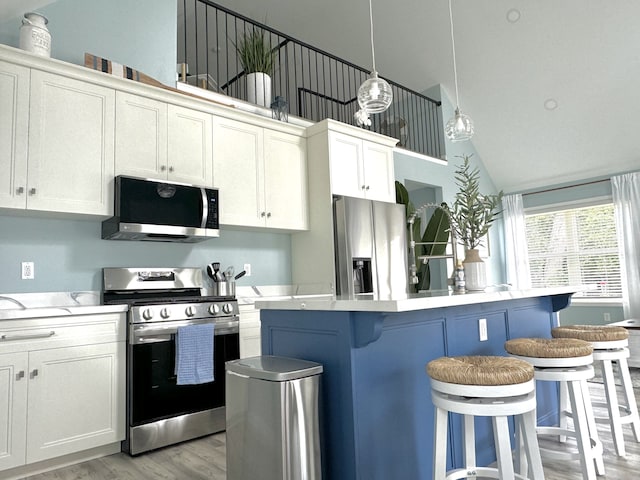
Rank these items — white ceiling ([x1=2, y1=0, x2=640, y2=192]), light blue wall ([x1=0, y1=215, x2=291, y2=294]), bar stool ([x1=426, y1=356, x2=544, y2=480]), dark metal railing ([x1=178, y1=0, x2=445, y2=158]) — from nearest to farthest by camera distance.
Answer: bar stool ([x1=426, y1=356, x2=544, y2=480])
light blue wall ([x1=0, y1=215, x2=291, y2=294])
white ceiling ([x1=2, y1=0, x2=640, y2=192])
dark metal railing ([x1=178, y1=0, x2=445, y2=158])

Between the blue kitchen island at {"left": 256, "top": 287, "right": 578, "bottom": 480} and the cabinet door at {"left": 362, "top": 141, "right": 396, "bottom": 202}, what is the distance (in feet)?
7.70

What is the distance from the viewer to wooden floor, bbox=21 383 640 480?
7.85ft

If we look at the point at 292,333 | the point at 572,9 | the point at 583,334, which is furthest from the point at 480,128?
the point at 292,333

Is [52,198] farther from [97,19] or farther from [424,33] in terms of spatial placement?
[424,33]

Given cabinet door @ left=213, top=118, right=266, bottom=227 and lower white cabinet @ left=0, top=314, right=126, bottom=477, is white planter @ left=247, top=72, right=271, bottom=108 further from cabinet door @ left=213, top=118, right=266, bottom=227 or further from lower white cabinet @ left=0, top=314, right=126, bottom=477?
lower white cabinet @ left=0, top=314, right=126, bottom=477

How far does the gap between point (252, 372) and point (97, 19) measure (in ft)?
10.2

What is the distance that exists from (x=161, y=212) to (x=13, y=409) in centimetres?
149

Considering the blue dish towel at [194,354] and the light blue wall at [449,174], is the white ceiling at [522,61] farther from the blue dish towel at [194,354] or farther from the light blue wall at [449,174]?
the blue dish towel at [194,354]

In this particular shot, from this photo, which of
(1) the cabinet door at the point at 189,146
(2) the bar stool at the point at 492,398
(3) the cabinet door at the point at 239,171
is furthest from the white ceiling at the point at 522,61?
(2) the bar stool at the point at 492,398

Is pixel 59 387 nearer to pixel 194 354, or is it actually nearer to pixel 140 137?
pixel 194 354

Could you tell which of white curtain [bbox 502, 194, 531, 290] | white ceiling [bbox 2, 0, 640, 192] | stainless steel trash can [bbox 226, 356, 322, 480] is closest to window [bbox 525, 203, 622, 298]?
white curtain [bbox 502, 194, 531, 290]

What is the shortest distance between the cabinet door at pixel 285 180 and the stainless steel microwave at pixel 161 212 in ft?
2.04

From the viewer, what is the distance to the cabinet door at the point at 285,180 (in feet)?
13.2

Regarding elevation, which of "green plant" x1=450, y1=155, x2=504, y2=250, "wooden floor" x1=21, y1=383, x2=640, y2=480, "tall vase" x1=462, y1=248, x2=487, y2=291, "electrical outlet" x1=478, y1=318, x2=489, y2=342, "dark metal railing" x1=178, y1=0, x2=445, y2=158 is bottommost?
"wooden floor" x1=21, y1=383, x2=640, y2=480
